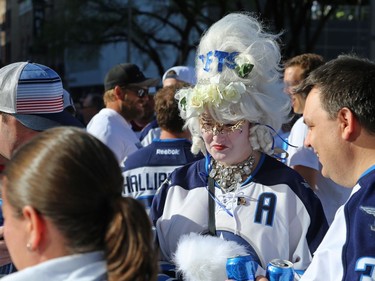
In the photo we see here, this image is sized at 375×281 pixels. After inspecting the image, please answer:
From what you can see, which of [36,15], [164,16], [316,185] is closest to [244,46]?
[316,185]

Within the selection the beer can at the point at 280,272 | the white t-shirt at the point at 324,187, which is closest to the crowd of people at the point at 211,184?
the beer can at the point at 280,272

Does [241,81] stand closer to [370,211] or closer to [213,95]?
[213,95]

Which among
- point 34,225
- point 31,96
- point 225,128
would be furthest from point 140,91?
point 34,225

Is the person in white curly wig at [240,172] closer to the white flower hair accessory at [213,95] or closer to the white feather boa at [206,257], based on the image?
the white flower hair accessory at [213,95]

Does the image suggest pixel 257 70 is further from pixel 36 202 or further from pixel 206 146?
pixel 36 202

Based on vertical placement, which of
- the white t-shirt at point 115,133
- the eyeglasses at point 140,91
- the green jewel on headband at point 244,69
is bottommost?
the white t-shirt at point 115,133

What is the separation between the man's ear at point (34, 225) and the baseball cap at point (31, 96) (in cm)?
119

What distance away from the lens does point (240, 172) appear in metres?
3.35

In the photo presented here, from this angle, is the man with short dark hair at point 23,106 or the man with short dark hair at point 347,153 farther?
the man with short dark hair at point 23,106

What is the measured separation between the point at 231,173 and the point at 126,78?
9.80 feet

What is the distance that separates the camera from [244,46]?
3.38 meters

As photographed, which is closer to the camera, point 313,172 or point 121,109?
point 313,172

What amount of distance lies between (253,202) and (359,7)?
27.7m

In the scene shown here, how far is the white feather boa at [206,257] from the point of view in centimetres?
292
